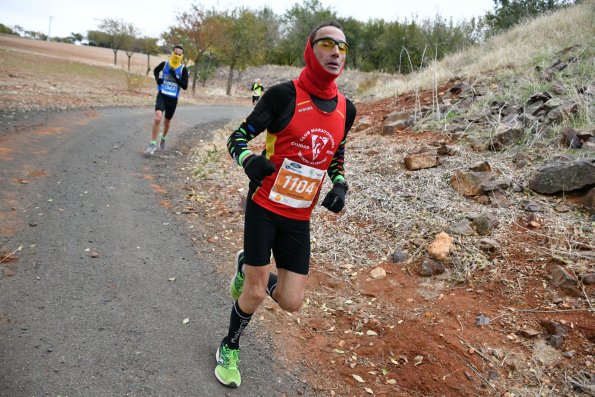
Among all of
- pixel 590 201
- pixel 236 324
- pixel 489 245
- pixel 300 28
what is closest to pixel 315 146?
pixel 236 324

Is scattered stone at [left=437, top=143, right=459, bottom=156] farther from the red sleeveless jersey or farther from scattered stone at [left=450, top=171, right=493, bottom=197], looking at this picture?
the red sleeveless jersey

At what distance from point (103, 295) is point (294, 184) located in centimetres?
212

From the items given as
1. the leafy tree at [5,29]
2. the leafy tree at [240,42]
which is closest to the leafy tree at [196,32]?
the leafy tree at [240,42]

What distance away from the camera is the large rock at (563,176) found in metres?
4.86

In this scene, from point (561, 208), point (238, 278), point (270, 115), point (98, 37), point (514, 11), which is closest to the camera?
point (270, 115)

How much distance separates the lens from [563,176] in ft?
16.6

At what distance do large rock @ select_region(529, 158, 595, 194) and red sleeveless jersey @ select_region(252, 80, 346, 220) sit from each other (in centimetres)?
359

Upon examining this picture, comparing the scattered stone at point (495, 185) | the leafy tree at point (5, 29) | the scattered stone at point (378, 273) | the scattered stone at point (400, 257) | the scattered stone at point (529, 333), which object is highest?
the leafy tree at point (5, 29)

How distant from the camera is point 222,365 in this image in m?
2.98

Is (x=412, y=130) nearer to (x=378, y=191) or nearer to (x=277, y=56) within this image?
A: (x=378, y=191)

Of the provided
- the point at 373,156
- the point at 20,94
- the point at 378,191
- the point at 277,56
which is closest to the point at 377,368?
the point at 378,191

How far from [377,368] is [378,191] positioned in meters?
3.04

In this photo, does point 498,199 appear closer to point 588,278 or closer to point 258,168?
point 588,278

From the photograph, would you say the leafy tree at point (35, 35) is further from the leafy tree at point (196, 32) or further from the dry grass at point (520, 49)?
the dry grass at point (520, 49)
